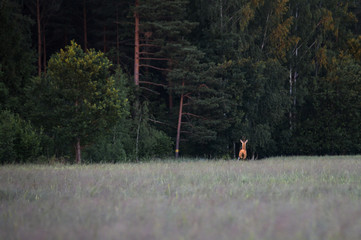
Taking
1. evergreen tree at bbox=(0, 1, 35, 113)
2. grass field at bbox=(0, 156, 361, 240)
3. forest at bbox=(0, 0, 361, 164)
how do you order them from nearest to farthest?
1. grass field at bbox=(0, 156, 361, 240)
2. forest at bbox=(0, 0, 361, 164)
3. evergreen tree at bbox=(0, 1, 35, 113)

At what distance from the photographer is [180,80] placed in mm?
31031

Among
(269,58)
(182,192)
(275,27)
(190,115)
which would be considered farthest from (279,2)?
(182,192)

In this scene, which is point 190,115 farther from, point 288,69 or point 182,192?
point 182,192

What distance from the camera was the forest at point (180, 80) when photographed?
2242 cm

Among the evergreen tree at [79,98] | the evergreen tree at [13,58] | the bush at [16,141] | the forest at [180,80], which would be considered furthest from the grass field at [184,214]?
the evergreen tree at [13,58]

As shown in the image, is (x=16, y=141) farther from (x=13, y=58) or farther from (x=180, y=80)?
(x=180, y=80)

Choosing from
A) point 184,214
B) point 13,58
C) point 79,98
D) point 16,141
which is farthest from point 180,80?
point 184,214

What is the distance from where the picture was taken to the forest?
22.4m

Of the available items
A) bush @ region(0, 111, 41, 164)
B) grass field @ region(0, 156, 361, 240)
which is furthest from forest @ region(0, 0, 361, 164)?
grass field @ region(0, 156, 361, 240)

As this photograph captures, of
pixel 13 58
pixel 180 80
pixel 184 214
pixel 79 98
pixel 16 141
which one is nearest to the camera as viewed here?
pixel 184 214

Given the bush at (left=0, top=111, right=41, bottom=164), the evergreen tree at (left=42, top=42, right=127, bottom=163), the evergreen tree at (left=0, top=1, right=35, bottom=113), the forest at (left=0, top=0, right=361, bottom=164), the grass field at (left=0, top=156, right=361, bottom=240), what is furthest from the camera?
the evergreen tree at (left=0, top=1, right=35, bottom=113)

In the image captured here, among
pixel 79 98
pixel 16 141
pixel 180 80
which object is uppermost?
pixel 180 80

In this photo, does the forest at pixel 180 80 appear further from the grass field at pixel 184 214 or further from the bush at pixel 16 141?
the grass field at pixel 184 214

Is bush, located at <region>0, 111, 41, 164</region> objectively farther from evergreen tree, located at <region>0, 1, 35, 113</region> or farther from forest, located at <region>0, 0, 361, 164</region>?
evergreen tree, located at <region>0, 1, 35, 113</region>
